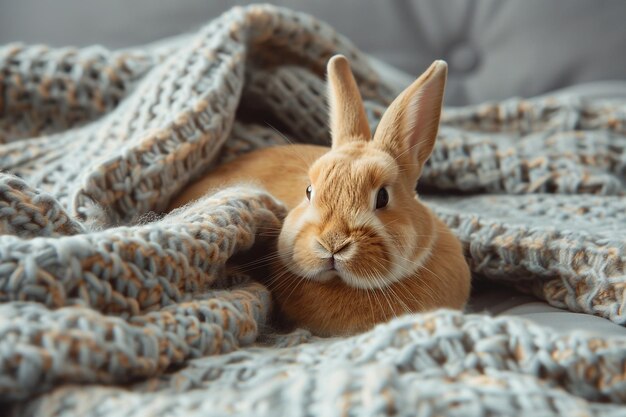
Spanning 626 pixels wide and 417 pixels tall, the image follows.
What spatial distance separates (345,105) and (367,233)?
0.83 ft

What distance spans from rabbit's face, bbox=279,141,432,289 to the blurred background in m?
0.78

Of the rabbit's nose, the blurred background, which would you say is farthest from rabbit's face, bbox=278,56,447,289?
the blurred background

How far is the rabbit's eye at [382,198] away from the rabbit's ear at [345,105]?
14 centimetres

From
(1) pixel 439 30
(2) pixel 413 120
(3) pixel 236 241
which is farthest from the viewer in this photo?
(1) pixel 439 30

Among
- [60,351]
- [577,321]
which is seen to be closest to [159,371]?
[60,351]

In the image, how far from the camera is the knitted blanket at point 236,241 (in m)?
0.50

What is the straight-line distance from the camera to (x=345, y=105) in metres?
0.97

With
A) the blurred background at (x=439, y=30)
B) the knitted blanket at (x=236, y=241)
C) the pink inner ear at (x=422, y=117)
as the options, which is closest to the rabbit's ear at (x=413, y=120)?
the pink inner ear at (x=422, y=117)

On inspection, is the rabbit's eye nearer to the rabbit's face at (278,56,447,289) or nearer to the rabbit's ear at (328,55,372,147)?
the rabbit's face at (278,56,447,289)

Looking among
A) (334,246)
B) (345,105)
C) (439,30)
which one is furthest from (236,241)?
(439,30)

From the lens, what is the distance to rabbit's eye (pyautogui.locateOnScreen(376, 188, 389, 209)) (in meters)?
0.85

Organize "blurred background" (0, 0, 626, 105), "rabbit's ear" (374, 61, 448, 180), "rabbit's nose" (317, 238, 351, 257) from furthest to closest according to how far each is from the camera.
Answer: "blurred background" (0, 0, 626, 105) < "rabbit's ear" (374, 61, 448, 180) < "rabbit's nose" (317, 238, 351, 257)

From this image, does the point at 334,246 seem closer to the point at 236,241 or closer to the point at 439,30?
the point at 236,241

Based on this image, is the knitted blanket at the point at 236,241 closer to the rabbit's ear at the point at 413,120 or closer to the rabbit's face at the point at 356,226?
the rabbit's face at the point at 356,226
